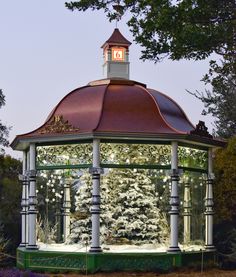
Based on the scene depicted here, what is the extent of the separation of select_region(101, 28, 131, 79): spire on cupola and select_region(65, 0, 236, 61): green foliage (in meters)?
8.50

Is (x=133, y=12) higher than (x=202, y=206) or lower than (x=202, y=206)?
higher

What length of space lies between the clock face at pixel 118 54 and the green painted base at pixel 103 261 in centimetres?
659

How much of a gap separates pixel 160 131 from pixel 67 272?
180 inches

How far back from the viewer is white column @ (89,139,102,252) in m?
21.8

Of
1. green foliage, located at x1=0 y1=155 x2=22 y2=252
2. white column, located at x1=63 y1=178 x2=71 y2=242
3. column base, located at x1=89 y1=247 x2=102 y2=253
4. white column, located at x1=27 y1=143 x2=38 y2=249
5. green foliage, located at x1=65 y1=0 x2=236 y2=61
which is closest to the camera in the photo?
green foliage, located at x1=65 y1=0 x2=236 y2=61

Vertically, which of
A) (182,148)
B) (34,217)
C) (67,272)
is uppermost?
(182,148)

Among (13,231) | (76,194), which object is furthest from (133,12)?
(13,231)

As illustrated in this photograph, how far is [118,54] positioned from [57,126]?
4.00 metres

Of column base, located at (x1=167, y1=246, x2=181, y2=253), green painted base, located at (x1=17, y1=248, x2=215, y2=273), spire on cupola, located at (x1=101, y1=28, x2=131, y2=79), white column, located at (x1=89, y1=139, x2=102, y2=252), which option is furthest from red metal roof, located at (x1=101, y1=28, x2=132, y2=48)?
green painted base, located at (x1=17, y1=248, x2=215, y2=273)

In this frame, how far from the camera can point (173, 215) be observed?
2230cm

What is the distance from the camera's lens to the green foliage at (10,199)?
93.2 ft

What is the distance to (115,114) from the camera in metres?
22.9

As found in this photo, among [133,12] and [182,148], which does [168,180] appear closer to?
[182,148]

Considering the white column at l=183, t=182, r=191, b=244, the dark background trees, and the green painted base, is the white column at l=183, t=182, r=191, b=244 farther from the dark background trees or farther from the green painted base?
the dark background trees
